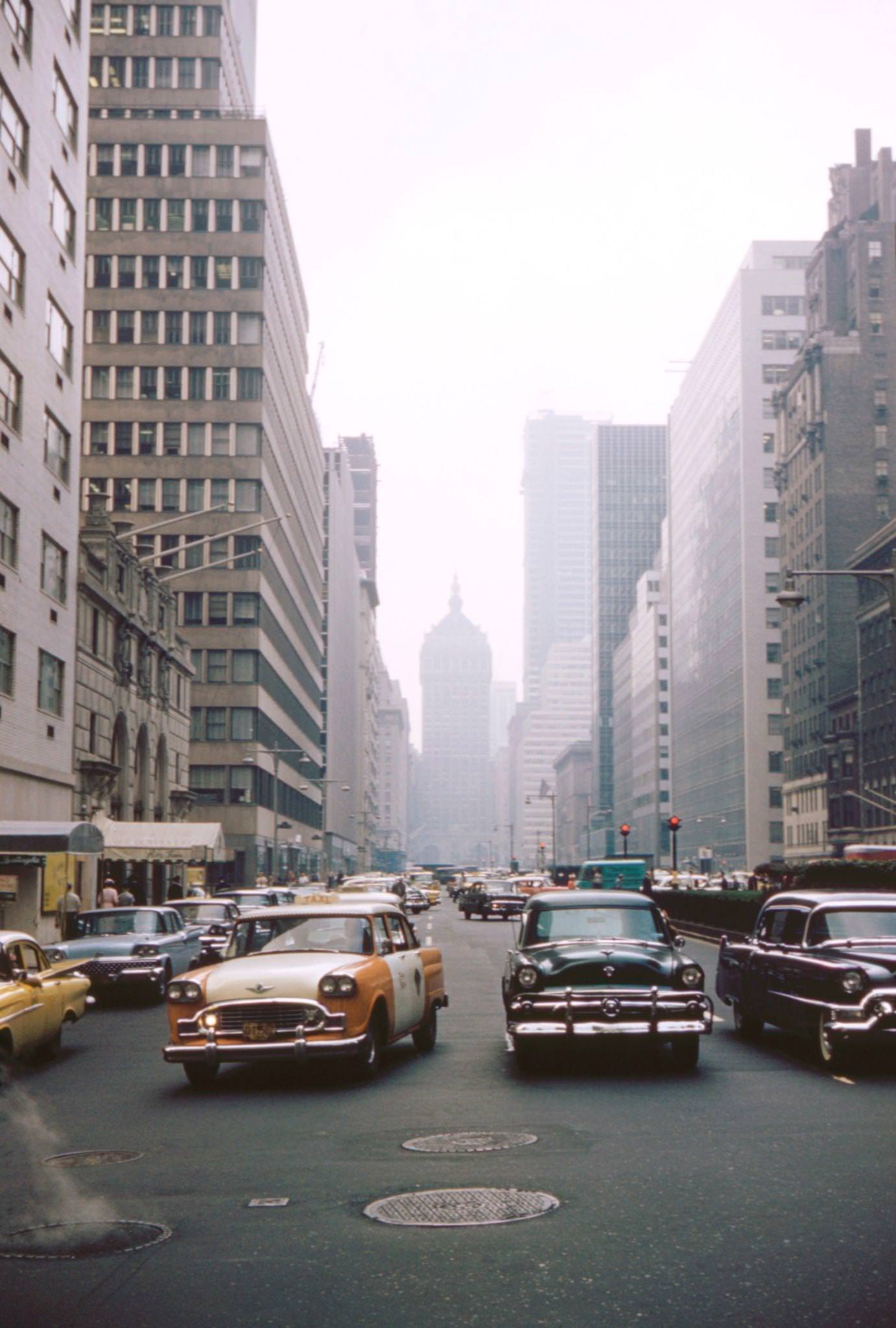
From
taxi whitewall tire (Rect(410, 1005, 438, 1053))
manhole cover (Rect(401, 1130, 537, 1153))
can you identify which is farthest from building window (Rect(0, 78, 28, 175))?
manhole cover (Rect(401, 1130, 537, 1153))

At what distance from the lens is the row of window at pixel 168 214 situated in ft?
300

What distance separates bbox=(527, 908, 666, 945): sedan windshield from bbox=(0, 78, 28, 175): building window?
30.9 m

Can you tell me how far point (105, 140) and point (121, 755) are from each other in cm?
5265

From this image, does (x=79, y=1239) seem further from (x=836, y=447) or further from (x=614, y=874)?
(x=836, y=447)

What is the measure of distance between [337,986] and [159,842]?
Answer: 117 feet

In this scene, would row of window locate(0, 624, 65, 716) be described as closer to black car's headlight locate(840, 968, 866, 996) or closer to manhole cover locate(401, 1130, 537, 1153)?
black car's headlight locate(840, 968, 866, 996)

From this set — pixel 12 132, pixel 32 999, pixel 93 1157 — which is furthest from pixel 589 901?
pixel 12 132

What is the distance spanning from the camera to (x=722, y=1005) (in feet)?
70.1

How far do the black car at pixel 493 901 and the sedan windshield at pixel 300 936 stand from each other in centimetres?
4283

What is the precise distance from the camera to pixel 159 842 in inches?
1876

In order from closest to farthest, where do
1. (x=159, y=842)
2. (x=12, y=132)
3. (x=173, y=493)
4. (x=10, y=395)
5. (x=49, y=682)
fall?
(x=10, y=395)
(x=12, y=132)
(x=49, y=682)
(x=159, y=842)
(x=173, y=493)

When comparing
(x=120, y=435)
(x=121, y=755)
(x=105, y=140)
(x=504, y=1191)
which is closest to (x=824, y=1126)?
(x=504, y=1191)

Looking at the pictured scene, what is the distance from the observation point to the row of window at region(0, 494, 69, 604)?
38375mm

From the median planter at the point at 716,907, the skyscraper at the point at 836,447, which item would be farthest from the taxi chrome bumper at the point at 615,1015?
the skyscraper at the point at 836,447
